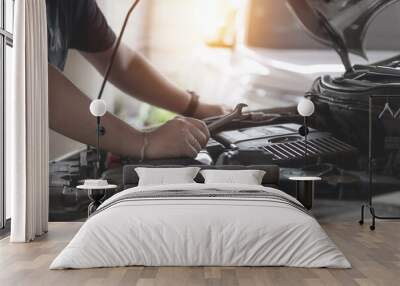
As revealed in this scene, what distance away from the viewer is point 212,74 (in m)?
7.84

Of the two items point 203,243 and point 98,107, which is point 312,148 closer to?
point 98,107

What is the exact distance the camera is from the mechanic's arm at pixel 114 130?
7609mm

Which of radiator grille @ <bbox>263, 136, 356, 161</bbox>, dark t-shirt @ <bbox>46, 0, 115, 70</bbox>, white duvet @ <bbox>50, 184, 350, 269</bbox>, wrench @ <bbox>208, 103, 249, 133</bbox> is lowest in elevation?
white duvet @ <bbox>50, 184, 350, 269</bbox>

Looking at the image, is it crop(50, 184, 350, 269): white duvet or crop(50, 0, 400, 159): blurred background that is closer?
crop(50, 184, 350, 269): white duvet

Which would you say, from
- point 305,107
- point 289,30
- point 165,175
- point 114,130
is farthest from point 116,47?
point 305,107

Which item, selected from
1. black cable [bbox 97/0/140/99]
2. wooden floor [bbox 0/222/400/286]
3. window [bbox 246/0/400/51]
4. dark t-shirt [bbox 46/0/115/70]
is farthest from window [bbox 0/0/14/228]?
window [bbox 246/0/400/51]

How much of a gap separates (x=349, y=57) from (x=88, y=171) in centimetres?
384

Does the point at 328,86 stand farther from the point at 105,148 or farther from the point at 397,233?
the point at 105,148

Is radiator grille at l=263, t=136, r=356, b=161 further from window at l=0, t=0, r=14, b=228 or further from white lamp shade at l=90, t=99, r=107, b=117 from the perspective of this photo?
window at l=0, t=0, r=14, b=228

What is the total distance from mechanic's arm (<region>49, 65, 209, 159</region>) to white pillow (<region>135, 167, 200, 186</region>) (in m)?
0.50

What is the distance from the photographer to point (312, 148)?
7.79 metres

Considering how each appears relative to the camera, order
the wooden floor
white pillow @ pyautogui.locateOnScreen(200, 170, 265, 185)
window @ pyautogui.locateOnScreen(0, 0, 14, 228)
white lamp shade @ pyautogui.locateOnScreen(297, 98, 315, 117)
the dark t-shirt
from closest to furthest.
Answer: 1. the wooden floor
2. window @ pyautogui.locateOnScreen(0, 0, 14, 228)
3. white pillow @ pyautogui.locateOnScreen(200, 170, 265, 185)
4. white lamp shade @ pyautogui.locateOnScreen(297, 98, 315, 117)
5. the dark t-shirt

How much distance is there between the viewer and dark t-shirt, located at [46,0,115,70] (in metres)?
7.59

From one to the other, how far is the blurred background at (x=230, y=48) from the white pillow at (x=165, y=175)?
32.9 inches
